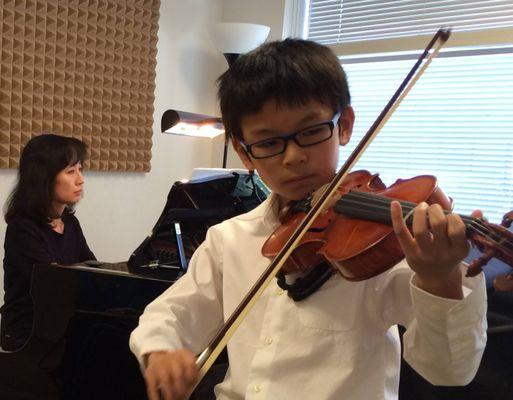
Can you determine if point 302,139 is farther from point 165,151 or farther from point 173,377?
point 165,151

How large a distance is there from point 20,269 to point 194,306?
1.12 m

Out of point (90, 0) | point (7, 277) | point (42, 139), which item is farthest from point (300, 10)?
point (7, 277)

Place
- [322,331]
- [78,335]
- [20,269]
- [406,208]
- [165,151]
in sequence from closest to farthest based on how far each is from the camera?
[406,208] < [322,331] < [78,335] < [20,269] < [165,151]

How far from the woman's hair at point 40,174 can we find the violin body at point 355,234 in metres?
1.34

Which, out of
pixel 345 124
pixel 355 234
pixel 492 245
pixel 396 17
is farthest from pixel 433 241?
pixel 396 17

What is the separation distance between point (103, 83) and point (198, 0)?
0.91 metres

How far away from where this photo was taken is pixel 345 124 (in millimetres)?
1001

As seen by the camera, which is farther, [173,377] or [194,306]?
[194,306]

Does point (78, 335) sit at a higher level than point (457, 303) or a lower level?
lower

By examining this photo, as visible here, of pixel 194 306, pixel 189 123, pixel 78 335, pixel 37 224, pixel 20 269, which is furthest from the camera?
pixel 189 123

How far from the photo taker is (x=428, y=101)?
2.84 m

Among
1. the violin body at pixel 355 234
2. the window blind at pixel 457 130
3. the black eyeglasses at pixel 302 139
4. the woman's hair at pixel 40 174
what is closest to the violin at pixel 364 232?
the violin body at pixel 355 234

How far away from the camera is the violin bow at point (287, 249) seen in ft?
2.37

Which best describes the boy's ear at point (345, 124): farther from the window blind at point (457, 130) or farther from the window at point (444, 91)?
the window blind at point (457, 130)
